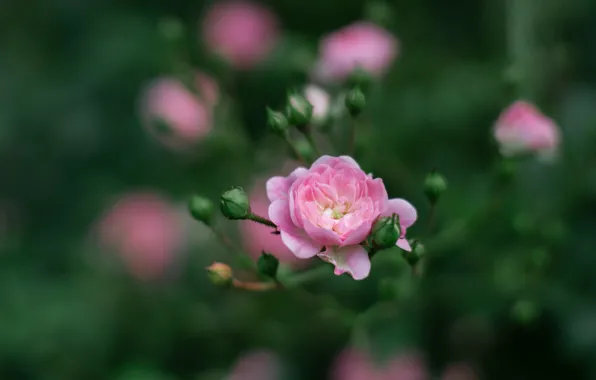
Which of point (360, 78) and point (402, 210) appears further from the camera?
point (360, 78)

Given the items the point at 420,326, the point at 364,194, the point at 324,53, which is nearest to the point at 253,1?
the point at 324,53

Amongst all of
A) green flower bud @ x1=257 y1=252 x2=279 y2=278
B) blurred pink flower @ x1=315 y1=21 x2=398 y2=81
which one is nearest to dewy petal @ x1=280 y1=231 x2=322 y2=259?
green flower bud @ x1=257 y1=252 x2=279 y2=278

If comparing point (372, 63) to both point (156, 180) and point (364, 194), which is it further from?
point (156, 180)

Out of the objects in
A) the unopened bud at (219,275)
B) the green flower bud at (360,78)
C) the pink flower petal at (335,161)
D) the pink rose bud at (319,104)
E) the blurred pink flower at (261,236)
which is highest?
the green flower bud at (360,78)

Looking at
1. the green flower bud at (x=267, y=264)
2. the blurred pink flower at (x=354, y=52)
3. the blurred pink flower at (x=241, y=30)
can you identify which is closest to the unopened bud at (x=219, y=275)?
the green flower bud at (x=267, y=264)

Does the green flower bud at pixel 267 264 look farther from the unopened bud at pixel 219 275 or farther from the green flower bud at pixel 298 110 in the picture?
the green flower bud at pixel 298 110

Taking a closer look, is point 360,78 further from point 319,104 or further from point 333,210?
point 333,210

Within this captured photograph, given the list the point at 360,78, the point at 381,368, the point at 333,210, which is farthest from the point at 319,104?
the point at 381,368
